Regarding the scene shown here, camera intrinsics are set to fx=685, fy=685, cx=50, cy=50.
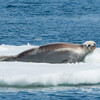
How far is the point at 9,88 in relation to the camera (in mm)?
14422

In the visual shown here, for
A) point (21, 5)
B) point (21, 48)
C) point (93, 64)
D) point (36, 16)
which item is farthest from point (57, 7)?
point (93, 64)

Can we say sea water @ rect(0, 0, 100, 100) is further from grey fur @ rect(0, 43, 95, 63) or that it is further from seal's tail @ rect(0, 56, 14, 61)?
seal's tail @ rect(0, 56, 14, 61)

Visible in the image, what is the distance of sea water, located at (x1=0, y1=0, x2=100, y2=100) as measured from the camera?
1434cm

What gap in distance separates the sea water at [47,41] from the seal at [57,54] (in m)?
0.21

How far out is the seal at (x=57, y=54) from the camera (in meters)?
16.6

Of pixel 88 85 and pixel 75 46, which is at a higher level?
pixel 75 46

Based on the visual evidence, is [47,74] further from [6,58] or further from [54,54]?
[6,58]

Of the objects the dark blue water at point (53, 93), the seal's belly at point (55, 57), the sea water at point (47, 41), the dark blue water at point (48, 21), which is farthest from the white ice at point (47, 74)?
the dark blue water at point (48, 21)

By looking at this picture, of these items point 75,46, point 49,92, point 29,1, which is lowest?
point 49,92

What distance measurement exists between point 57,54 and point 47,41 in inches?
353

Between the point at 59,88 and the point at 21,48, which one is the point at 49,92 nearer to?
the point at 59,88

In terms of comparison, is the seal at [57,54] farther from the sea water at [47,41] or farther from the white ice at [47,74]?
the white ice at [47,74]

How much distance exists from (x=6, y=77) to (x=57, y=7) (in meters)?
26.3

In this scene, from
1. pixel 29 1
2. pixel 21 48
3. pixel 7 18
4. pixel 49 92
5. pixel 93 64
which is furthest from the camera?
pixel 29 1
